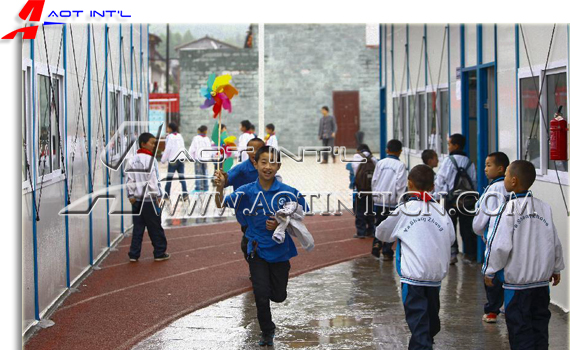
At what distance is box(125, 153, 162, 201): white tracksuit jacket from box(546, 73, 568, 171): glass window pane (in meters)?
4.78

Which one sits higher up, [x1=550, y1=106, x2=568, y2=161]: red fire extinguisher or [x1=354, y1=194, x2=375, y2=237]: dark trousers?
[x1=550, y1=106, x2=568, y2=161]: red fire extinguisher

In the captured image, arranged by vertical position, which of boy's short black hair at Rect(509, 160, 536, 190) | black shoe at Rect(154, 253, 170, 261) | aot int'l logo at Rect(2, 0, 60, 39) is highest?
aot int'l logo at Rect(2, 0, 60, 39)

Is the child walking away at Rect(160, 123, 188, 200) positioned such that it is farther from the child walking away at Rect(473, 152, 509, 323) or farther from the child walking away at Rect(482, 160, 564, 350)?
the child walking away at Rect(482, 160, 564, 350)

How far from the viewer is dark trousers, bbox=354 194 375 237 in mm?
12000

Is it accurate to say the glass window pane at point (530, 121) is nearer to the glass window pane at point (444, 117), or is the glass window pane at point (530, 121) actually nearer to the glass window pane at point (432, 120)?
the glass window pane at point (444, 117)

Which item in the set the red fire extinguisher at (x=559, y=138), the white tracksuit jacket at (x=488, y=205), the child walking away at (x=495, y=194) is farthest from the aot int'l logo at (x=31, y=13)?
the red fire extinguisher at (x=559, y=138)

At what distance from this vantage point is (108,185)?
38.7ft

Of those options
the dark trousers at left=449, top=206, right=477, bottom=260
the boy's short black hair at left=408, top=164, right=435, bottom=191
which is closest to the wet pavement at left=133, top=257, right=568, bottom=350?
the dark trousers at left=449, top=206, right=477, bottom=260

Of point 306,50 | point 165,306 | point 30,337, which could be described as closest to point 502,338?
point 165,306

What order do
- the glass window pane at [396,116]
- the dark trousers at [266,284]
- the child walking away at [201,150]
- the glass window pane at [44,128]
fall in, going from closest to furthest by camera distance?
the dark trousers at [266,284], the glass window pane at [44,128], the glass window pane at [396,116], the child walking away at [201,150]

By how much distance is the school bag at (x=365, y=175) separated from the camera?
11.5 meters

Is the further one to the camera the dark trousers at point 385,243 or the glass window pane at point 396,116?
the glass window pane at point 396,116

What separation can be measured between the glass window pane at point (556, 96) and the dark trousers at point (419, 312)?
255 centimetres

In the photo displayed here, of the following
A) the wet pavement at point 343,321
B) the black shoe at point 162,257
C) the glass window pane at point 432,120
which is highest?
the glass window pane at point 432,120
